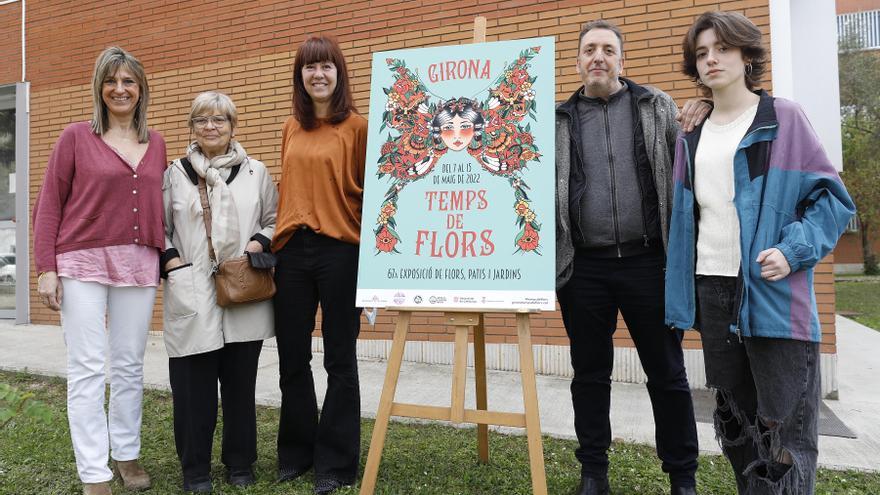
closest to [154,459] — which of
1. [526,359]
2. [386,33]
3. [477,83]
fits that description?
[526,359]

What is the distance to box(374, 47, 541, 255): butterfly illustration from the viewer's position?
256 cm

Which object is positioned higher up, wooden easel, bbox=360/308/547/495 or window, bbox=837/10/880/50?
window, bbox=837/10/880/50

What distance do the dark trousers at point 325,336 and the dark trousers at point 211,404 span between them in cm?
18

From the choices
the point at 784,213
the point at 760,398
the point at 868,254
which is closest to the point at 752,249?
the point at 784,213

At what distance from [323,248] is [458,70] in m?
Answer: 1.03

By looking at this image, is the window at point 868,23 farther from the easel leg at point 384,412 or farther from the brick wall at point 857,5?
the easel leg at point 384,412

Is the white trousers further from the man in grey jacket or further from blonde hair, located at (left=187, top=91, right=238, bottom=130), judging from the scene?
the man in grey jacket

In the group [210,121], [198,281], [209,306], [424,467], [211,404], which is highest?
[210,121]

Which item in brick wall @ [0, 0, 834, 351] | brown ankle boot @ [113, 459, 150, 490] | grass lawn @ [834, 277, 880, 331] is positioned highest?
brick wall @ [0, 0, 834, 351]

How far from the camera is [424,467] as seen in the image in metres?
3.17

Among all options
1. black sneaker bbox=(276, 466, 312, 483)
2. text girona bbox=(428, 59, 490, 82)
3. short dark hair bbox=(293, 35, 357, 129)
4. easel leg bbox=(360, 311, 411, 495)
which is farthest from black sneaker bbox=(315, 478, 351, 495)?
text girona bbox=(428, 59, 490, 82)

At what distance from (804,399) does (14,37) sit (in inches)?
350

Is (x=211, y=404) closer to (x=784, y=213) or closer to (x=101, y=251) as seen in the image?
(x=101, y=251)

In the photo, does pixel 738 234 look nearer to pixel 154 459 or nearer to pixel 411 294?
pixel 411 294
